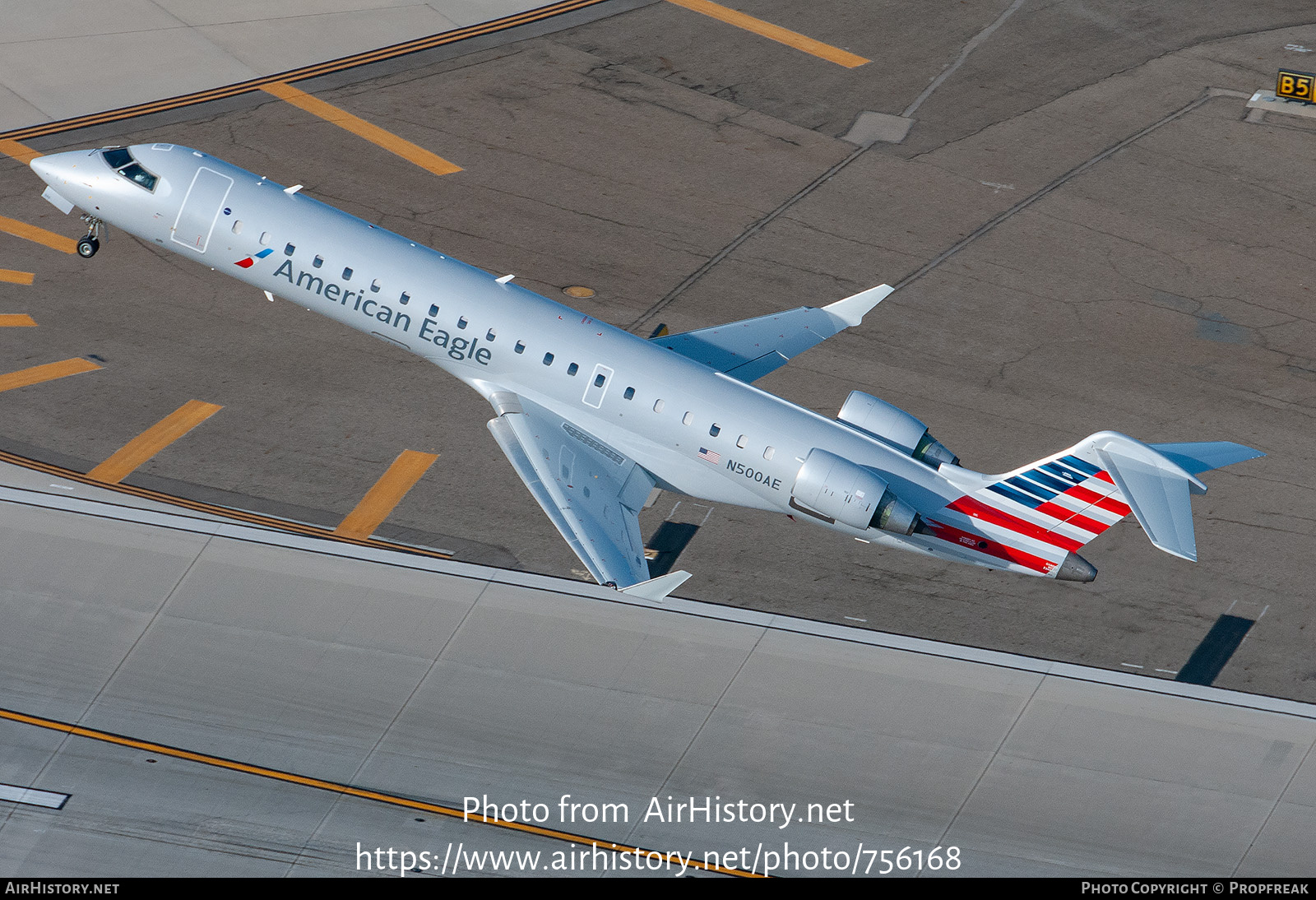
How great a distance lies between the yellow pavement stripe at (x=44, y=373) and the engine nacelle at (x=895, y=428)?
54.7 feet

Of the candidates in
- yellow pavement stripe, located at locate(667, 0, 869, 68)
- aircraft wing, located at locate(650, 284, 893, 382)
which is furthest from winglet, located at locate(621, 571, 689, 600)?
yellow pavement stripe, located at locate(667, 0, 869, 68)

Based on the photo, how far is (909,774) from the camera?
81.0 ft

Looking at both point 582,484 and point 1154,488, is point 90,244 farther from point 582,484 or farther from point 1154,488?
point 1154,488

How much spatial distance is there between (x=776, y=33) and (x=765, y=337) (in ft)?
60.7

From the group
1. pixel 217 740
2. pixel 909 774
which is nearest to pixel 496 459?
pixel 217 740

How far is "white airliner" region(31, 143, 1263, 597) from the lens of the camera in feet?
84.1

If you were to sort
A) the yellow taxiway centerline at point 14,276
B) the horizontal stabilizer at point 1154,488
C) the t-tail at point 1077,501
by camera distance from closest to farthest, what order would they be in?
1. the horizontal stabilizer at point 1154,488
2. the t-tail at point 1077,501
3. the yellow taxiway centerline at point 14,276

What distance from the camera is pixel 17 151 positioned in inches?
1483

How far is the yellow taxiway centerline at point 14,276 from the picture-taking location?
33.5 m

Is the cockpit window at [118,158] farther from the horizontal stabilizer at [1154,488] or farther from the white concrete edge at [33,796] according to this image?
the horizontal stabilizer at [1154,488]

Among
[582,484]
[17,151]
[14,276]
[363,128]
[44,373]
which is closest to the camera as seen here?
[582,484]

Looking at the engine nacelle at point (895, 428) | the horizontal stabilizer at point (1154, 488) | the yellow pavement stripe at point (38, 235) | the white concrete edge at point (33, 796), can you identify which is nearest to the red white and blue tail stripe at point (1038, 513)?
the horizontal stabilizer at point (1154, 488)

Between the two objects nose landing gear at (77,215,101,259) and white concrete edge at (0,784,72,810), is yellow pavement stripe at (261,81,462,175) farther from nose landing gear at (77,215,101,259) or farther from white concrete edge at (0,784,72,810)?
white concrete edge at (0,784,72,810)

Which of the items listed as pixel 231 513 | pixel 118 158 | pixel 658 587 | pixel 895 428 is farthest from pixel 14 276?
pixel 895 428
